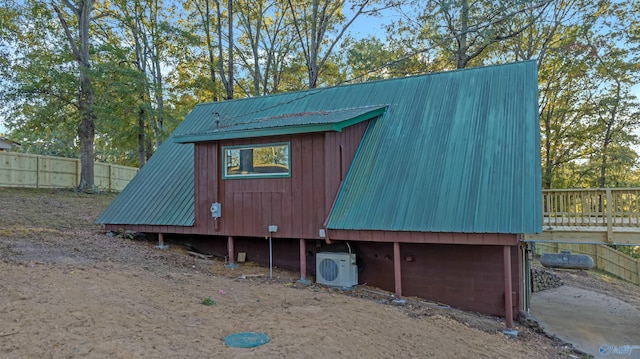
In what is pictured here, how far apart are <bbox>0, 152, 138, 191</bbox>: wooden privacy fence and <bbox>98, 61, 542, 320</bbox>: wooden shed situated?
10.4 meters

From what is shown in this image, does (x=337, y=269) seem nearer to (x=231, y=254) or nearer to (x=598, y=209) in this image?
(x=231, y=254)

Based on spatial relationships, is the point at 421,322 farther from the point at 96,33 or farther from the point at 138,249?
the point at 96,33

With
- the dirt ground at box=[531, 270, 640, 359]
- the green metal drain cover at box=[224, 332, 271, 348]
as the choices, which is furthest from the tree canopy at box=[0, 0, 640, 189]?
the green metal drain cover at box=[224, 332, 271, 348]

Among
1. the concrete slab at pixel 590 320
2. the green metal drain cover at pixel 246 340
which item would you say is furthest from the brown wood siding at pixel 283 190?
the concrete slab at pixel 590 320

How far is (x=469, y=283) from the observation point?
25.3 feet

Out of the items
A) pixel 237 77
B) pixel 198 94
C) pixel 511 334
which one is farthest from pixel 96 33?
pixel 511 334

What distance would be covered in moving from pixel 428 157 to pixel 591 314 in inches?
252

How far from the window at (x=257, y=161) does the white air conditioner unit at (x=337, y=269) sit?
6.10 ft

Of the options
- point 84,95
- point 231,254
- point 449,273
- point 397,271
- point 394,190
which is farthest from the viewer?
point 84,95

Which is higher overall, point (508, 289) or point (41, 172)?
point (41, 172)

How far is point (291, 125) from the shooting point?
27.0ft

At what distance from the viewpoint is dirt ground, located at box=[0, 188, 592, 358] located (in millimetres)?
4125

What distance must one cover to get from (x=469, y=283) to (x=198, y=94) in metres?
20.3

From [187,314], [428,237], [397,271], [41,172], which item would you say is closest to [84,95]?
[41,172]
